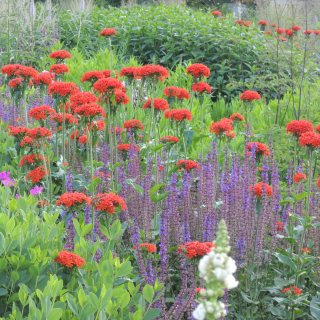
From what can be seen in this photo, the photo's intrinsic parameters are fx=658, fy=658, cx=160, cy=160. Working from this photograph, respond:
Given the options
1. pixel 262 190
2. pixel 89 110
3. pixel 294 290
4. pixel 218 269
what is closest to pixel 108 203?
pixel 89 110

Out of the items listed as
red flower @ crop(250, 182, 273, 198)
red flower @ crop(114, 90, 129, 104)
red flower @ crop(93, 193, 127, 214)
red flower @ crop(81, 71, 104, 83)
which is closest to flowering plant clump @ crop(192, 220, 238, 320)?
red flower @ crop(93, 193, 127, 214)

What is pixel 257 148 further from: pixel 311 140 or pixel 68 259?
pixel 68 259

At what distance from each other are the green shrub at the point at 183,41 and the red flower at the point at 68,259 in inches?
210

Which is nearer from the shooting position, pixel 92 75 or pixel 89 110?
pixel 89 110

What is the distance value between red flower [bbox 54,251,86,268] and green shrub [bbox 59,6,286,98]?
5344 millimetres

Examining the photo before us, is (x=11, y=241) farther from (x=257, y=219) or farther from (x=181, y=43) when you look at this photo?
(x=181, y=43)

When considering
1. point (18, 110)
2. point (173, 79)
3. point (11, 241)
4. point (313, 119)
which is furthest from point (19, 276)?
point (173, 79)

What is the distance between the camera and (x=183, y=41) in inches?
337

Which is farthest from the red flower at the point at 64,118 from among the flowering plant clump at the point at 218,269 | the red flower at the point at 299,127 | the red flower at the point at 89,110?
the flowering plant clump at the point at 218,269

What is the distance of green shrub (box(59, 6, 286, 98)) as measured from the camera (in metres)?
7.80

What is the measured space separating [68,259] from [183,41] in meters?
6.75

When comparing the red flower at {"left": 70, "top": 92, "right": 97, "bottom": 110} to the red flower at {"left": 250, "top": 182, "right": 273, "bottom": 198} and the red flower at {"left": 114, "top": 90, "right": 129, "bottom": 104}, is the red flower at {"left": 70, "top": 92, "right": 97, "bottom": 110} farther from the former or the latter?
→ the red flower at {"left": 250, "top": 182, "right": 273, "bottom": 198}

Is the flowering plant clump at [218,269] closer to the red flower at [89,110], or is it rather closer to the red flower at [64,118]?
the red flower at [89,110]

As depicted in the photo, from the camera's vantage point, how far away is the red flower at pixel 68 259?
6.89ft
